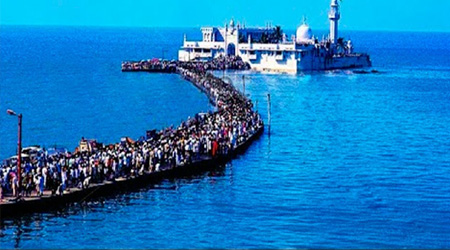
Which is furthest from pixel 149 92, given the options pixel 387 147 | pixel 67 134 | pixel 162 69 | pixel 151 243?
pixel 151 243

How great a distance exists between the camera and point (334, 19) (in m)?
144

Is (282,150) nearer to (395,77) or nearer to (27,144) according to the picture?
(27,144)

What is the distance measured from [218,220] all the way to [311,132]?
28641 millimetres

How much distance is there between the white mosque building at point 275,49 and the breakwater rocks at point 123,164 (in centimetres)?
6251

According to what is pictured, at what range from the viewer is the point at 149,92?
303 ft

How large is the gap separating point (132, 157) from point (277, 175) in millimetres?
7802

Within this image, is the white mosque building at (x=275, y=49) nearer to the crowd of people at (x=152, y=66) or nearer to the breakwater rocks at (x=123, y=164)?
the crowd of people at (x=152, y=66)

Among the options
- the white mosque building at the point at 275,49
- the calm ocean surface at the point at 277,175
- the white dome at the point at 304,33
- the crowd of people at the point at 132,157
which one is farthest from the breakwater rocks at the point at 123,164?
the white dome at the point at 304,33

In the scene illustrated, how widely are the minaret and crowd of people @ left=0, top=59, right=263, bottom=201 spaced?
8357cm

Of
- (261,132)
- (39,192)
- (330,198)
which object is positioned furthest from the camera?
(261,132)

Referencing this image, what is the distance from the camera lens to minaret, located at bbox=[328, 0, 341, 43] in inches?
5625

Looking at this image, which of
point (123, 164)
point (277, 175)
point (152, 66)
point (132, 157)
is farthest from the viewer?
point (152, 66)

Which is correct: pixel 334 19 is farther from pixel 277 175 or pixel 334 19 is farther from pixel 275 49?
pixel 277 175

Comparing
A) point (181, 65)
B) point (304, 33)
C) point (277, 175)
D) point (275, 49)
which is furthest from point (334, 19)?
point (277, 175)
